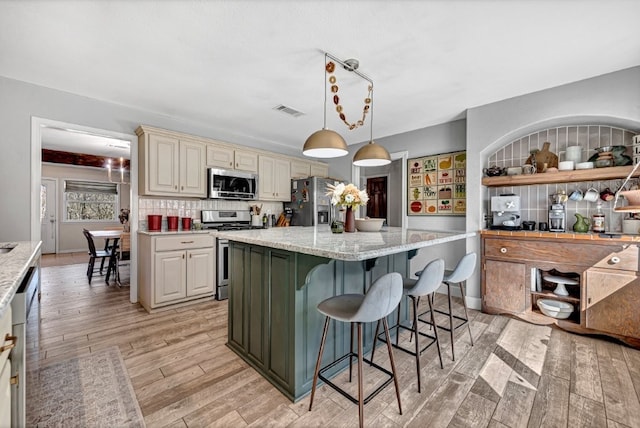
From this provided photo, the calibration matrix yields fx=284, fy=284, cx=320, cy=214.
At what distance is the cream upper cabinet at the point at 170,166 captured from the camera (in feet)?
11.1

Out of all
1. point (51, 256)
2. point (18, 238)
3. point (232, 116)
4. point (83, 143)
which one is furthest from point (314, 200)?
point (51, 256)

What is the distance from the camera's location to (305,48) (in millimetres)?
2215

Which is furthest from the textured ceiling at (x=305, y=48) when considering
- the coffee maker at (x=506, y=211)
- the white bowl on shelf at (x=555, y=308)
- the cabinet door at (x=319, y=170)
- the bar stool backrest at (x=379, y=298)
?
the white bowl on shelf at (x=555, y=308)

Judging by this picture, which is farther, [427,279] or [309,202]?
[309,202]

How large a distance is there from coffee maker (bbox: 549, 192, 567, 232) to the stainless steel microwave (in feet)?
12.3

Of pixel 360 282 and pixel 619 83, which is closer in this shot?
pixel 360 282

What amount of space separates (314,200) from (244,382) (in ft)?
10.3

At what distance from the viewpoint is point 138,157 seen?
355 cm

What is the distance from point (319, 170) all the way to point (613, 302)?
4286 mm

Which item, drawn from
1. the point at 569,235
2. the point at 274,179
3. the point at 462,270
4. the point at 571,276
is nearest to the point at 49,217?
the point at 274,179

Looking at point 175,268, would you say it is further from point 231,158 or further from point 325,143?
point 325,143

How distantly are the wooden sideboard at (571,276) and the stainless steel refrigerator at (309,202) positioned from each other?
2520mm

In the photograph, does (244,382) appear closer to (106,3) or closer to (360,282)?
(360,282)

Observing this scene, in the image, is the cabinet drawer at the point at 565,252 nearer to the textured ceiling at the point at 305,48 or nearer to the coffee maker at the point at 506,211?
the coffee maker at the point at 506,211
